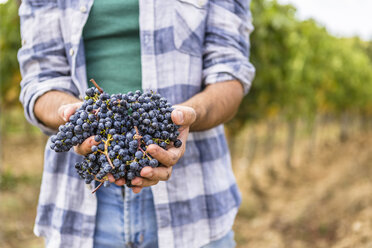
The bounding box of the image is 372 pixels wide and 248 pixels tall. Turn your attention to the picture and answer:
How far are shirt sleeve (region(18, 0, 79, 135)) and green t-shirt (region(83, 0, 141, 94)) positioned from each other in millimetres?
136

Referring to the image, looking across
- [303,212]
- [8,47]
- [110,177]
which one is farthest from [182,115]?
[8,47]

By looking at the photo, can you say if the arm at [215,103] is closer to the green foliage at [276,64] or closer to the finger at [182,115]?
the finger at [182,115]

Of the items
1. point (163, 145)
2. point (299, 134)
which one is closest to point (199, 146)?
point (163, 145)

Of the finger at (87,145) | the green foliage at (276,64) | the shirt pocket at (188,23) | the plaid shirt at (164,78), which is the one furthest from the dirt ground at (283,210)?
the finger at (87,145)

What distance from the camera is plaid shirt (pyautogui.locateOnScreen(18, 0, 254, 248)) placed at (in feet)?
4.83

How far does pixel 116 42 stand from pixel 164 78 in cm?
25

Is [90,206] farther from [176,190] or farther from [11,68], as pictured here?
[11,68]

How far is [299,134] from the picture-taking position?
1112 inches

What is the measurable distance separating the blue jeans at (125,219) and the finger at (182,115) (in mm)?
442

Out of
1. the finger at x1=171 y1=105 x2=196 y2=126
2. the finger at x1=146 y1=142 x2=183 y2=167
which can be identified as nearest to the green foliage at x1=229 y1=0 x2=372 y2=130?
the finger at x1=171 y1=105 x2=196 y2=126

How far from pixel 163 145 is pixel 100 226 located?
59 cm

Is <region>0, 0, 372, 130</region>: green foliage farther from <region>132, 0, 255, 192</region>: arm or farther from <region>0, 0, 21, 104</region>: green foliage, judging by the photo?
<region>132, 0, 255, 192</region>: arm

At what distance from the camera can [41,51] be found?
1.53m

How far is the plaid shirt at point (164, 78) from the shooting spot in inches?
58.0
